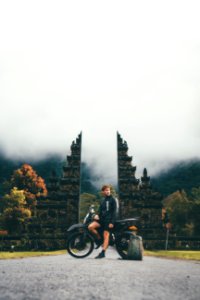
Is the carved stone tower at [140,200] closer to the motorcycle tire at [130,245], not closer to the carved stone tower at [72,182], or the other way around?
the carved stone tower at [72,182]

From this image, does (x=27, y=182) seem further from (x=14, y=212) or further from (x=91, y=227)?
(x=91, y=227)

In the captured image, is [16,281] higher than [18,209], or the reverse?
[18,209]

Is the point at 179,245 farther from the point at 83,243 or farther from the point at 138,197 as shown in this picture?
the point at 83,243

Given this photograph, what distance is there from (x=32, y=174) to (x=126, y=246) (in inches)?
1813

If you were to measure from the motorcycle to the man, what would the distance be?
168mm

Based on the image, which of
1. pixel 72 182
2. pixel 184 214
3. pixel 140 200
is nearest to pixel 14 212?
pixel 72 182

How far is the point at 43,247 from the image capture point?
23.4 meters

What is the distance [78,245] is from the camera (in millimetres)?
8922

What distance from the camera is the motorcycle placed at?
885 cm

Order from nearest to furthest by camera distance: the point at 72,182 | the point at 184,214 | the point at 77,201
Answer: the point at 77,201 < the point at 72,182 < the point at 184,214

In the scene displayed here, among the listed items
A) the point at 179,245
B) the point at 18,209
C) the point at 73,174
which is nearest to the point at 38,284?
the point at 179,245

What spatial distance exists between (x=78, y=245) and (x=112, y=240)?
94 cm

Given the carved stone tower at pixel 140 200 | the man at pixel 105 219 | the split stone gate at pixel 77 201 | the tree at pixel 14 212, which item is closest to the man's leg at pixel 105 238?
the man at pixel 105 219

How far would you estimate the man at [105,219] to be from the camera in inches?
335
